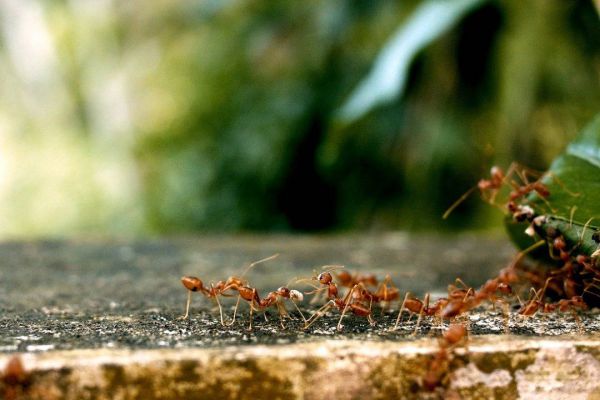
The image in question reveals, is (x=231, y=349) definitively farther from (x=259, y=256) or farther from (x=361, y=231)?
(x=361, y=231)

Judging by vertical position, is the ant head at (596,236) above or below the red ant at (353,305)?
above

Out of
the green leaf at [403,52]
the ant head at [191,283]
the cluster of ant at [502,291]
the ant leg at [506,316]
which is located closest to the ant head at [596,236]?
the cluster of ant at [502,291]

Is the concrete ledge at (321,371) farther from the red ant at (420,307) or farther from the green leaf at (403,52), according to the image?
the green leaf at (403,52)

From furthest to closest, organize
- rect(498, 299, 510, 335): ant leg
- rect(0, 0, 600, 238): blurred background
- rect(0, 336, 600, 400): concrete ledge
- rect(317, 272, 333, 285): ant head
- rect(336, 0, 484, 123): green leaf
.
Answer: rect(0, 0, 600, 238): blurred background, rect(336, 0, 484, 123): green leaf, rect(317, 272, 333, 285): ant head, rect(498, 299, 510, 335): ant leg, rect(0, 336, 600, 400): concrete ledge

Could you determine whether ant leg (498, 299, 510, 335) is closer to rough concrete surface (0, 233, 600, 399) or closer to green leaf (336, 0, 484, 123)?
rough concrete surface (0, 233, 600, 399)

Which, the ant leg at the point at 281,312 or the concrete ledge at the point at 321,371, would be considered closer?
the concrete ledge at the point at 321,371

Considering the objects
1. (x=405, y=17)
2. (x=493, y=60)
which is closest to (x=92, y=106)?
(x=405, y=17)

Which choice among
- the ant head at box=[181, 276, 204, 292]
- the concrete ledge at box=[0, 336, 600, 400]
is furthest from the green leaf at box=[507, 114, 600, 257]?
the ant head at box=[181, 276, 204, 292]

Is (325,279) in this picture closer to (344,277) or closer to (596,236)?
(344,277)
